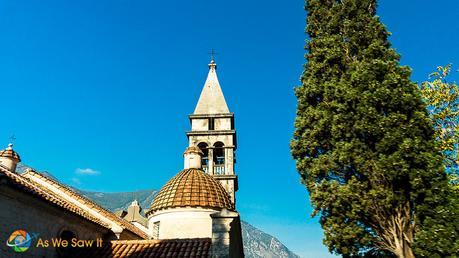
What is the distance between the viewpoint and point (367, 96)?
45.6 ft

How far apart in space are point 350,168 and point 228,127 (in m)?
19.2

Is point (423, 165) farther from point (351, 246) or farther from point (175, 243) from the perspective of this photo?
point (175, 243)

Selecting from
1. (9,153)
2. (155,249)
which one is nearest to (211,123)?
(9,153)

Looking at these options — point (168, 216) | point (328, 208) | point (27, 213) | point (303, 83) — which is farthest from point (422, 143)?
point (27, 213)

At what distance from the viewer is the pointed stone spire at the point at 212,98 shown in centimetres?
3372

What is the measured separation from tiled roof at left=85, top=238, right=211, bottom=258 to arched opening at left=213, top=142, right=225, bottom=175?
53.3ft

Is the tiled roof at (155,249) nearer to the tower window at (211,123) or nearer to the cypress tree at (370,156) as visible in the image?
the cypress tree at (370,156)

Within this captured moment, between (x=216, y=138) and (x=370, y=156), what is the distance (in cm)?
1954

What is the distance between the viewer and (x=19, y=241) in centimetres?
1184

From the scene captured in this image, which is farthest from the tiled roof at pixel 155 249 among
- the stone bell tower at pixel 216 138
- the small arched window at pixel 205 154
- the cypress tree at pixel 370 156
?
the small arched window at pixel 205 154

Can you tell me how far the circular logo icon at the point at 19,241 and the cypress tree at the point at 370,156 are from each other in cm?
1026

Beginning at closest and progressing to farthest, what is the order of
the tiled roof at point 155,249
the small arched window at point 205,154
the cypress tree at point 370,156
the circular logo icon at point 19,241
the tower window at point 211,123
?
the circular logo icon at point 19,241, the cypress tree at point 370,156, the tiled roof at point 155,249, the small arched window at point 205,154, the tower window at point 211,123

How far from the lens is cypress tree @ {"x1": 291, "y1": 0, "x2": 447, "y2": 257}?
12.8m

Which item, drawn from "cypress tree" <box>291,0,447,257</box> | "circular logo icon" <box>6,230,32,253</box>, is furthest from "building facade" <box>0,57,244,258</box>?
"cypress tree" <box>291,0,447,257</box>
